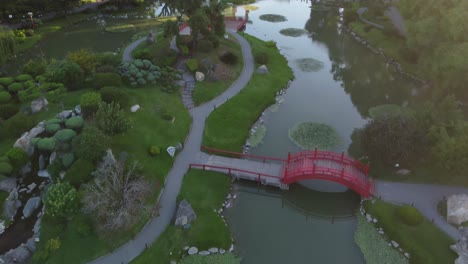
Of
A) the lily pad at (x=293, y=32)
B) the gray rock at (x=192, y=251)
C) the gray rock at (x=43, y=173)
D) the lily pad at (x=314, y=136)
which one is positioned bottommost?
the gray rock at (x=192, y=251)

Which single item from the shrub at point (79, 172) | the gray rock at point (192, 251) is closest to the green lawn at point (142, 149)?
the shrub at point (79, 172)

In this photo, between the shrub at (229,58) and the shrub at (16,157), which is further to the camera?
the shrub at (229,58)

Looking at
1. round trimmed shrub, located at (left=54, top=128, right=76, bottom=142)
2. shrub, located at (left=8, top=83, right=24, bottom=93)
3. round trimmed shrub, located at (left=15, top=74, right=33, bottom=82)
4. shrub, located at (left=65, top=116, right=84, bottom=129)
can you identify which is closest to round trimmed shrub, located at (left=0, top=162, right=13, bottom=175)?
round trimmed shrub, located at (left=54, top=128, right=76, bottom=142)

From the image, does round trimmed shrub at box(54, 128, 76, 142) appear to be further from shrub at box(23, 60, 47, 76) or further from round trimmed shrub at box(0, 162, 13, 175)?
shrub at box(23, 60, 47, 76)

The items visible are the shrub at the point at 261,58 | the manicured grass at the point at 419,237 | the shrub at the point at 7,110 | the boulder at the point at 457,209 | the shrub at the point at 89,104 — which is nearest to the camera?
the manicured grass at the point at 419,237

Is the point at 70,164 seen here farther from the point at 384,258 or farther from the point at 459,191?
the point at 459,191

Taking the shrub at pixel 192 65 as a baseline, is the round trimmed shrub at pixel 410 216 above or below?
below

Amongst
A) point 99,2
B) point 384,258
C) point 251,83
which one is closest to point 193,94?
point 251,83

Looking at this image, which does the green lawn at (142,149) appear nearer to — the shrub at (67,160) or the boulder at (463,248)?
the shrub at (67,160)
